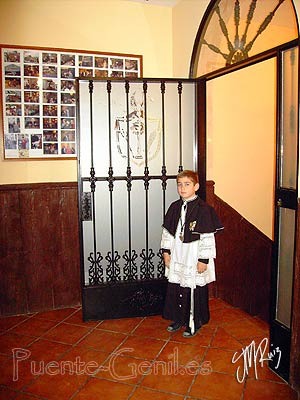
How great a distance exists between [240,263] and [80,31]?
2.70 m

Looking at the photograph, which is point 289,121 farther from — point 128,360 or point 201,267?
point 128,360

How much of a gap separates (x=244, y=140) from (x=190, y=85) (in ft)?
3.12

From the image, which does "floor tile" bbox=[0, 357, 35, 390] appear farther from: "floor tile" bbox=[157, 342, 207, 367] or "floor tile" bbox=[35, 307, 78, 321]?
"floor tile" bbox=[157, 342, 207, 367]

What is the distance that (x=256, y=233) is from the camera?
3895 mm

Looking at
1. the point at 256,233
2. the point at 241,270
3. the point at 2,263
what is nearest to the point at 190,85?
the point at 256,233

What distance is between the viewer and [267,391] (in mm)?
2402

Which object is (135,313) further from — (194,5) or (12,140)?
(194,5)

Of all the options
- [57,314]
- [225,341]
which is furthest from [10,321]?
[225,341]

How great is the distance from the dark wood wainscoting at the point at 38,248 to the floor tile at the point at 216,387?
1.65m

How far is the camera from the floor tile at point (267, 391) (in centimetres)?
234

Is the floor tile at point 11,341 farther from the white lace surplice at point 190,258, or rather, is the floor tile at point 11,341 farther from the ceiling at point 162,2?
the ceiling at point 162,2

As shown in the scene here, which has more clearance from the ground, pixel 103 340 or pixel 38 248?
pixel 38 248

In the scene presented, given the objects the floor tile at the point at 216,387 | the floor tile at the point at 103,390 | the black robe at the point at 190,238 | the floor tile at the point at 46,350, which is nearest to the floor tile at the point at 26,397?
the floor tile at the point at 103,390

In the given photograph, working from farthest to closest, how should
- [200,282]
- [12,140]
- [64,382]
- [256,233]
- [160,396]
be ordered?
1. [256,233]
2. [12,140]
3. [200,282]
4. [64,382]
5. [160,396]
